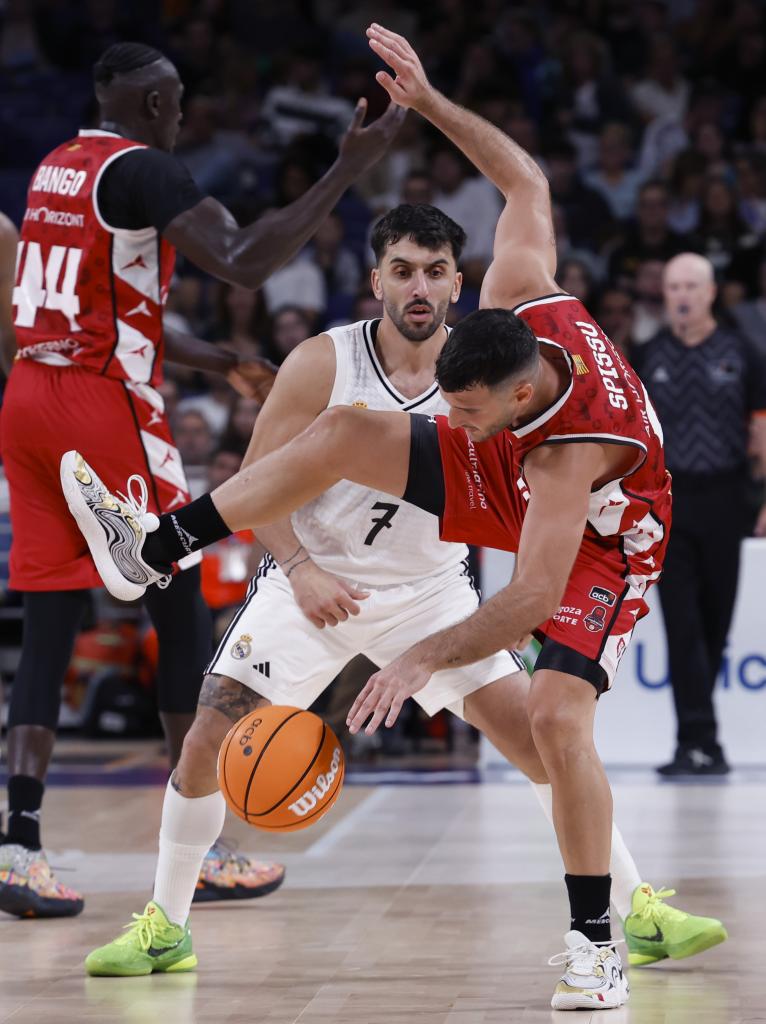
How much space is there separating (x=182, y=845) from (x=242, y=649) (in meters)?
0.54

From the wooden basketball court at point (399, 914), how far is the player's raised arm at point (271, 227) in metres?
1.93

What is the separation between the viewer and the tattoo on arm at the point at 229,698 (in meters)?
4.32

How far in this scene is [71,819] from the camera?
6.79 m

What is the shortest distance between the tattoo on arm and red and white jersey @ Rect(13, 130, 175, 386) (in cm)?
115

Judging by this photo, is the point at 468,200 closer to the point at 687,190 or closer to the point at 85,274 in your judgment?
the point at 687,190

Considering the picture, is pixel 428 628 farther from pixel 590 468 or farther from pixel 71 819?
pixel 71 819

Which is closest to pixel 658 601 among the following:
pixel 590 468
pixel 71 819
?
pixel 71 819

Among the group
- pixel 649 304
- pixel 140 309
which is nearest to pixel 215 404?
pixel 649 304

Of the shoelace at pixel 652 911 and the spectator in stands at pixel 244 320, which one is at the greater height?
the spectator in stands at pixel 244 320

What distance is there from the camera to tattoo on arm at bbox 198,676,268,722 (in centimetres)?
432

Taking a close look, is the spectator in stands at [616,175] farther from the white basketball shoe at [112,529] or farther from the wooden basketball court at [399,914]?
the white basketball shoe at [112,529]

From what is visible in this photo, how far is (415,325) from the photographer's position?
184 inches

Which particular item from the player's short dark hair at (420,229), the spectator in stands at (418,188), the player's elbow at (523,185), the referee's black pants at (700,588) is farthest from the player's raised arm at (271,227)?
the spectator in stands at (418,188)

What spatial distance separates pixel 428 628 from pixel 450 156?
27.4ft
